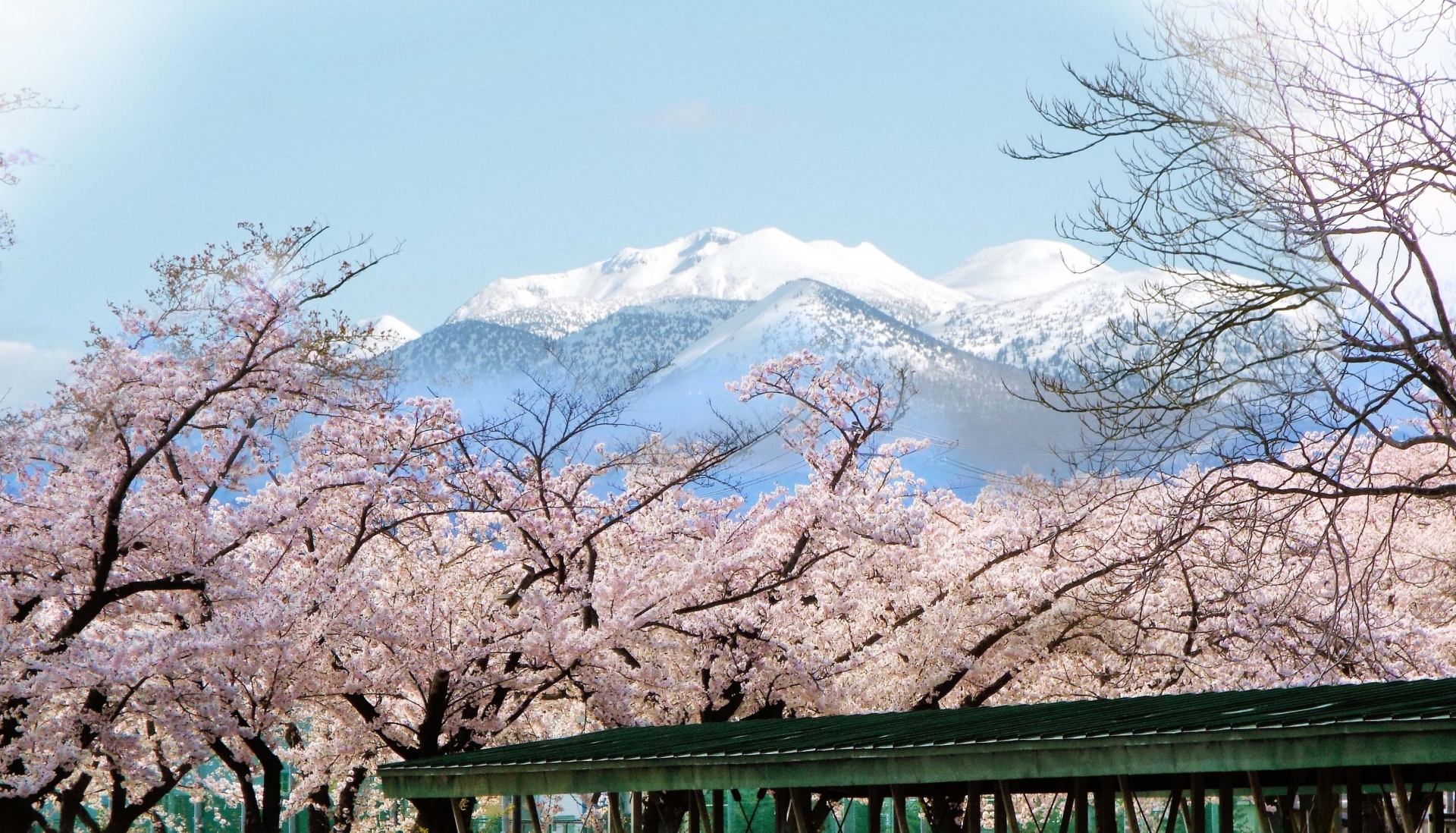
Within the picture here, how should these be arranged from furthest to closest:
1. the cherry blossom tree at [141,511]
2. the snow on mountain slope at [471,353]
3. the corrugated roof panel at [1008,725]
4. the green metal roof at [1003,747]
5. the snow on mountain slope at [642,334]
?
the snow on mountain slope at [471,353], the snow on mountain slope at [642,334], the cherry blossom tree at [141,511], the corrugated roof panel at [1008,725], the green metal roof at [1003,747]

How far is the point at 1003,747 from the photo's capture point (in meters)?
7.50

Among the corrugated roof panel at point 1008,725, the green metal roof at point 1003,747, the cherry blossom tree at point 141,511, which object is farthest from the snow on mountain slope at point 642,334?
the green metal roof at point 1003,747

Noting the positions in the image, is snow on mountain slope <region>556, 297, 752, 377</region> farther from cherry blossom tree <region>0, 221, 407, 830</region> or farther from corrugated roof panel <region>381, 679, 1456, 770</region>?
corrugated roof panel <region>381, 679, 1456, 770</region>

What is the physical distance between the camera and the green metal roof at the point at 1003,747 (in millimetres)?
6551

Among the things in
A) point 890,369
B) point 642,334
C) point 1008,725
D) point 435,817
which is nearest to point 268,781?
point 435,817

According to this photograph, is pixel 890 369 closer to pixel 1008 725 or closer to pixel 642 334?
pixel 642 334

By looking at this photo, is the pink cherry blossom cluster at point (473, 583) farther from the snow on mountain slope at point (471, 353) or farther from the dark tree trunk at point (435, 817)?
the snow on mountain slope at point (471, 353)

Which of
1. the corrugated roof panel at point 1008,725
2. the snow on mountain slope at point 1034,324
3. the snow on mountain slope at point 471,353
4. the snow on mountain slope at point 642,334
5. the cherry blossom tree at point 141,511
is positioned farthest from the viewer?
the snow on mountain slope at point 471,353

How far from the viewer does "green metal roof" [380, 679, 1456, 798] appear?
21.5ft

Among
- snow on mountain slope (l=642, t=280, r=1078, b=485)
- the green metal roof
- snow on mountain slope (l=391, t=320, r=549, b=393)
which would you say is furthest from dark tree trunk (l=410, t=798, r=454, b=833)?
snow on mountain slope (l=391, t=320, r=549, b=393)

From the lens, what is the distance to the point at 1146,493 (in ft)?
77.5

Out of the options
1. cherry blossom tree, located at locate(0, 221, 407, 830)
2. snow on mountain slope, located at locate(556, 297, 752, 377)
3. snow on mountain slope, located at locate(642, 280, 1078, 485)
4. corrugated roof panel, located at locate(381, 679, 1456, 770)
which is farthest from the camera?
snow on mountain slope, located at locate(556, 297, 752, 377)

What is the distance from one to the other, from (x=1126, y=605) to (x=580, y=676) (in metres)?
7.29

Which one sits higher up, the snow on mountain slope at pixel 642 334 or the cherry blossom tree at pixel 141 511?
the snow on mountain slope at pixel 642 334
